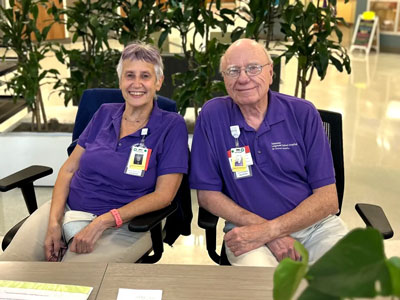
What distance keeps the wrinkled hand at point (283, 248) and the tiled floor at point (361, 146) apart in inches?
43.0

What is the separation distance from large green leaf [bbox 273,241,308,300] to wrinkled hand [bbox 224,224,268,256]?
1.45m

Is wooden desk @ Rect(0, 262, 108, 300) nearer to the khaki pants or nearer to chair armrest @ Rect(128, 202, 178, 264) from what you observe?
chair armrest @ Rect(128, 202, 178, 264)

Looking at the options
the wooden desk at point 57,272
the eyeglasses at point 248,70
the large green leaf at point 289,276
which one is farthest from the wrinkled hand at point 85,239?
the large green leaf at point 289,276

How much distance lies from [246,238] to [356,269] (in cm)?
153

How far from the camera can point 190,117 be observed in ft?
17.1

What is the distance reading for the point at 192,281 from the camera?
144cm

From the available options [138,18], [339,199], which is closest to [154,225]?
[339,199]

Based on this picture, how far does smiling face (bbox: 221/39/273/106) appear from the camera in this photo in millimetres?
2133

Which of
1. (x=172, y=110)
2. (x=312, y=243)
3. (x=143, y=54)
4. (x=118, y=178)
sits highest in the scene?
(x=143, y=54)

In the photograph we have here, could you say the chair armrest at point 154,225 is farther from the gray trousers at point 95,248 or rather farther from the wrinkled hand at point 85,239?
the wrinkled hand at point 85,239

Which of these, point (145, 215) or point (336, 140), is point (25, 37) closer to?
point (145, 215)

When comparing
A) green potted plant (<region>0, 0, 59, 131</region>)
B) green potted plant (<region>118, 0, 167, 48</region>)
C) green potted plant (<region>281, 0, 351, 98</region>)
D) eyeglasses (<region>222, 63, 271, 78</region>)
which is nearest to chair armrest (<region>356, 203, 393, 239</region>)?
eyeglasses (<region>222, 63, 271, 78</region>)

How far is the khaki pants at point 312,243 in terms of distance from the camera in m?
1.93

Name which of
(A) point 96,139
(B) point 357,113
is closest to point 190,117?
(B) point 357,113
